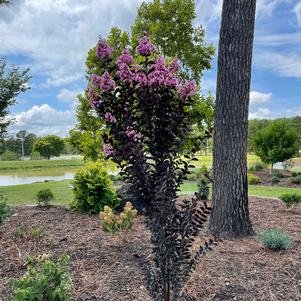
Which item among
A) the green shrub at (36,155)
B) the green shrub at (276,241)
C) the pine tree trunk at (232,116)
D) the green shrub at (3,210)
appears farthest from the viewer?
the green shrub at (36,155)

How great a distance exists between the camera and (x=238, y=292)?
317cm

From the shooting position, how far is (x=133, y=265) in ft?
12.1

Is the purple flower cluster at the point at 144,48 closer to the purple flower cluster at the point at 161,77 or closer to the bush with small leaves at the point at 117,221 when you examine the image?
the purple flower cluster at the point at 161,77

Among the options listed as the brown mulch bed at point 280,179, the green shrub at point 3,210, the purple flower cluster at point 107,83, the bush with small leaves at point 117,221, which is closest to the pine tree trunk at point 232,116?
the bush with small leaves at point 117,221

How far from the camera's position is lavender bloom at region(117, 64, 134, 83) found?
7.87ft

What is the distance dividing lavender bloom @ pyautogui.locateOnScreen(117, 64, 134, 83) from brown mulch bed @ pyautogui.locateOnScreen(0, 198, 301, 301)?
1.61 m

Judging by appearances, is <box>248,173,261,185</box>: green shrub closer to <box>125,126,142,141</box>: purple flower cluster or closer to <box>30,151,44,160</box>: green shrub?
<box>125,126,142,141</box>: purple flower cluster

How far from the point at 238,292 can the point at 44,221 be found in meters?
3.59

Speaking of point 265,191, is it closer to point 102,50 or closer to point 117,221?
point 117,221

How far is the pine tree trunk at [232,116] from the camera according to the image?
472 cm

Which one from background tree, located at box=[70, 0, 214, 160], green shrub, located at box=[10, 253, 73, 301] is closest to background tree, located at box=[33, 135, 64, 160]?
background tree, located at box=[70, 0, 214, 160]

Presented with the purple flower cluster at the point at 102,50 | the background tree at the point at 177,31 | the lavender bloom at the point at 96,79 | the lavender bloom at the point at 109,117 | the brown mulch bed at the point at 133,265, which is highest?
the background tree at the point at 177,31

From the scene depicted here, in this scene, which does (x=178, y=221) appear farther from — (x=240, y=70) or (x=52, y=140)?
(x=52, y=140)

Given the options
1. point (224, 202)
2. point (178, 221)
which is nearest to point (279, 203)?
point (224, 202)
